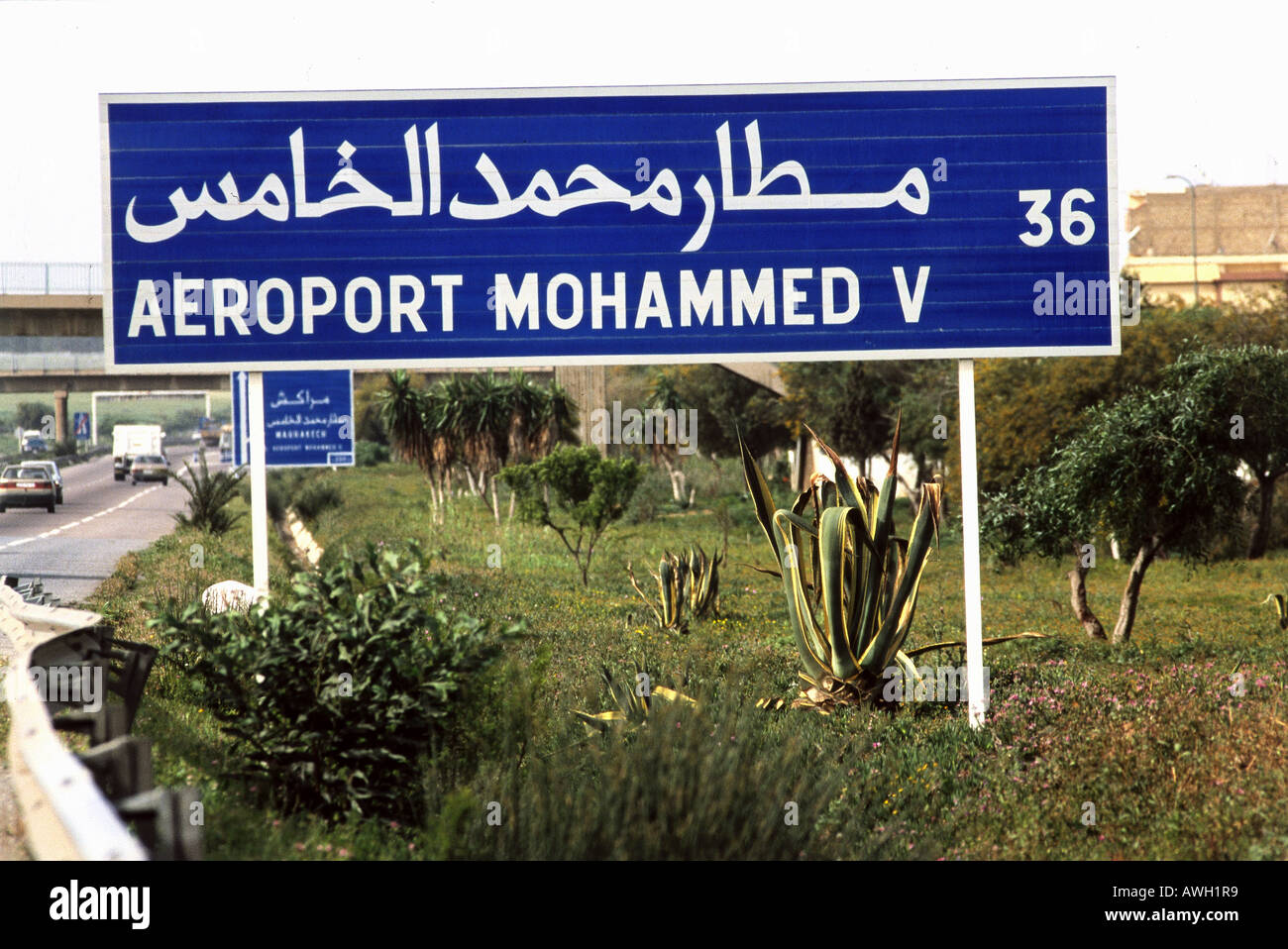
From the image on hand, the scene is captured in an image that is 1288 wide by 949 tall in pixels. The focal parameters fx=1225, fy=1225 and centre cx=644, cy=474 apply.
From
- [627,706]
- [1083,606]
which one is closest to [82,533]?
[1083,606]

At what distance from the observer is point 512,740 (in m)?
6.50

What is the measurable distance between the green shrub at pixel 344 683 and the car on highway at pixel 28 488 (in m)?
34.7

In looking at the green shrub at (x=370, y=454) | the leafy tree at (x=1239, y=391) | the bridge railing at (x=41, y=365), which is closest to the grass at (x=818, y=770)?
the leafy tree at (x=1239, y=391)

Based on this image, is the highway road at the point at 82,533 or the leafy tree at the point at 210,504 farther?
the leafy tree at the point at 210,504

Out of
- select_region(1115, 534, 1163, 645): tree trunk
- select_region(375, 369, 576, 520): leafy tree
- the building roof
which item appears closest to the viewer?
select_region(1115, 534, 1163, 645): tree trunk

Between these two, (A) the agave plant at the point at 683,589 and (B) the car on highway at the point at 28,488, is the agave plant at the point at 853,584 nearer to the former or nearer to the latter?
(A) the agave plant at the point at 683,589

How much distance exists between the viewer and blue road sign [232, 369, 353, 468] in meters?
24.6

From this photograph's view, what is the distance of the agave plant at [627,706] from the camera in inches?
284

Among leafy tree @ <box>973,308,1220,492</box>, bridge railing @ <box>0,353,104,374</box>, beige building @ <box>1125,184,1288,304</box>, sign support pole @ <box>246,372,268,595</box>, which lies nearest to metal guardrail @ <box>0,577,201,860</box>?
sign support pole @ <box>246,372,268,595</box>

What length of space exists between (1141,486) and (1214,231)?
7212 cm

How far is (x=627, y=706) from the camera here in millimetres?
7766

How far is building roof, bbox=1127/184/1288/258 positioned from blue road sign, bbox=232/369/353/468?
6477 centimetres

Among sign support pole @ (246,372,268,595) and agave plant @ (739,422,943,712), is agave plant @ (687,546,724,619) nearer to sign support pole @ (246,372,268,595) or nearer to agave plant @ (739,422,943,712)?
agave plant @ (739,422,943,712)

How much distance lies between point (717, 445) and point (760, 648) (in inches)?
1572
